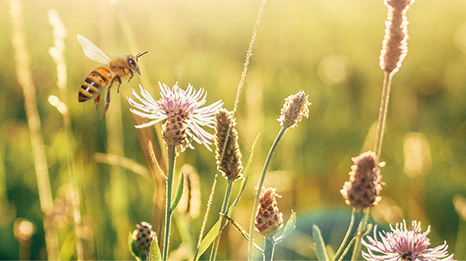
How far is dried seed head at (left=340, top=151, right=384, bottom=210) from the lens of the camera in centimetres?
66

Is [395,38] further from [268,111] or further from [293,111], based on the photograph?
[268,111]

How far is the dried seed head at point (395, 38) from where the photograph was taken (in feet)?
2.41

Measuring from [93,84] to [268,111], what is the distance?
1422 millimetres

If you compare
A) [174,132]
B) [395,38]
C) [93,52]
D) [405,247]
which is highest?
[93,52]

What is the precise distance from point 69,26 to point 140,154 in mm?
1709

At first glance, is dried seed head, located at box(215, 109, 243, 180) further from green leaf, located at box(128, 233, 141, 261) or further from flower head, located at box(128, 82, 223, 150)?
green leaf, located at box(128, 233, 141, 261)

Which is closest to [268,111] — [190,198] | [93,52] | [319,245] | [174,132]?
[93,52]

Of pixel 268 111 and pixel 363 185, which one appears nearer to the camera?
pixel 363 185

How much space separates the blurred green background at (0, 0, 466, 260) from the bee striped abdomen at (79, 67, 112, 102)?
7 cm

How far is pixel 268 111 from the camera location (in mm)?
2443

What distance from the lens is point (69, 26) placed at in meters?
3.26

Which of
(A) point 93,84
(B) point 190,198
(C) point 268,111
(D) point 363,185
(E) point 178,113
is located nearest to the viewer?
(D) point 363,185

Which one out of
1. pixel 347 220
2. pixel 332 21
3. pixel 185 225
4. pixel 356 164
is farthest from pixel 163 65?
pixel 356 164

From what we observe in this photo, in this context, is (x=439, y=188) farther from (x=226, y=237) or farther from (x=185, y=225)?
(x=185, y=225)
